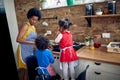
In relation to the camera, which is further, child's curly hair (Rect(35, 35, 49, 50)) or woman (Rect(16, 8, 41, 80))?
woman (Rect(16, 8, 41, 80))

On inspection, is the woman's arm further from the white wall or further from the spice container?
the white wall

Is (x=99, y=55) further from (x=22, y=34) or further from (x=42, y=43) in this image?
(x=22, y=34)

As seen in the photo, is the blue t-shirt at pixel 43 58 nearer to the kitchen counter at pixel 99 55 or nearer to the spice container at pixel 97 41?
the kitchen counter at pixel 99 55

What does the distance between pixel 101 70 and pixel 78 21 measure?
1016mm

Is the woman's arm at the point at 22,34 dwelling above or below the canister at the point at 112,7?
below

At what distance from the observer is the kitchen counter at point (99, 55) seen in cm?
170

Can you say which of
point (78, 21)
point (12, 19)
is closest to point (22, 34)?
point (78, 21)

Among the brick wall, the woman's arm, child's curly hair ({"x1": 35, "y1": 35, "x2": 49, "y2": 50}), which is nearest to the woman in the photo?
the woman's arm

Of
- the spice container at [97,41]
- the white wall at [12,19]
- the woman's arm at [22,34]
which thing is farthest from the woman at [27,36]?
the white wall at [12,19]

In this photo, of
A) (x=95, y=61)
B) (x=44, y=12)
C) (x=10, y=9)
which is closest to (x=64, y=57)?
(x=95, y=61)

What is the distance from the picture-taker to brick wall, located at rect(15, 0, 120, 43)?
84.7 inches

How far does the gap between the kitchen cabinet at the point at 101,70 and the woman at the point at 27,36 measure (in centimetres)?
81

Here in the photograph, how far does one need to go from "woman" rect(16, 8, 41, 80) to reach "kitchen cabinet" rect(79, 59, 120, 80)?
0.81 m

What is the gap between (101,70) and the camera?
1.80 meters
